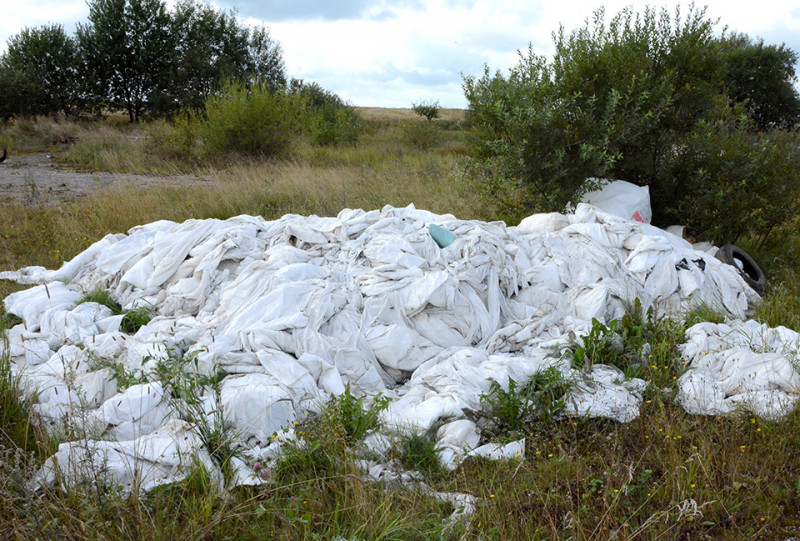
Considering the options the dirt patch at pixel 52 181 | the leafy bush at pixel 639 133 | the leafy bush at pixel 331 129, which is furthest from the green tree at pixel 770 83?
the dirt patch at pixel 52 181

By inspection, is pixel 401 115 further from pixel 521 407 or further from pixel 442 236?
pixel 521 407

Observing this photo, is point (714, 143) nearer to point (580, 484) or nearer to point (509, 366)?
point (509, 366)

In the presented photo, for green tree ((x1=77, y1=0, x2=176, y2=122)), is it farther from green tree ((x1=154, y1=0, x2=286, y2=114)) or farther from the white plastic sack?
the white plastic sack

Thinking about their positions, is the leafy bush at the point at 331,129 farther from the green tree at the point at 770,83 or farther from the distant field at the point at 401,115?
the green tree at the point at 770,83

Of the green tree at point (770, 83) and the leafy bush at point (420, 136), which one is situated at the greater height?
the green tree at point (770, 83)

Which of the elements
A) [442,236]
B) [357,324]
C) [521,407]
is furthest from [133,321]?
[521,407]

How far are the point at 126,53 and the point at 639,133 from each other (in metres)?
22.4

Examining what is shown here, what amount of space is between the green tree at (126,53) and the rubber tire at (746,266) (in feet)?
73.8

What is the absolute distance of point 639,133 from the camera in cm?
642

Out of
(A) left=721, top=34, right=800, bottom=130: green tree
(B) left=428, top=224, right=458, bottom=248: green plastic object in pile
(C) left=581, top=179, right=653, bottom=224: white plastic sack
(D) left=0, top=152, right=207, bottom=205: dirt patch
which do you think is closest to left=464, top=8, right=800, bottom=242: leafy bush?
(C) left=581, top=179, right=653, bottom=224: white plastic sack

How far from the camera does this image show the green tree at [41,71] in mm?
20844

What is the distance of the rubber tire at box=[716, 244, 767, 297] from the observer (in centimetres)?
540

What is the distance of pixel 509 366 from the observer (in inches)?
138

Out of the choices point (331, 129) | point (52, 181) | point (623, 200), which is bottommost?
point (623, 200)
